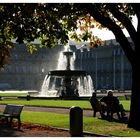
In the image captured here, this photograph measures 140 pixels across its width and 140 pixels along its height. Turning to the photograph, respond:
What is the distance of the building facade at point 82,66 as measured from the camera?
12781 cm

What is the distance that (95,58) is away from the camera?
142 meters

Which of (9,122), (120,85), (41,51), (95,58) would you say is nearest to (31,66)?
(41,51)

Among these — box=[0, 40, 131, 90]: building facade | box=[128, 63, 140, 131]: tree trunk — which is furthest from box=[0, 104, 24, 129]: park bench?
box=[0, 40, 131, 90]: building facade

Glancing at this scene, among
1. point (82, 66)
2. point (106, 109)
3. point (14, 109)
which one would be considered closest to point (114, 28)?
point (14, 109)

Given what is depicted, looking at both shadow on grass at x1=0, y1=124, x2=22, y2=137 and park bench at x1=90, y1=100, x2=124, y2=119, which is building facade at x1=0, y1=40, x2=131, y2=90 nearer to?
park bench at x1=90, y1=100, x2=124, y2=119

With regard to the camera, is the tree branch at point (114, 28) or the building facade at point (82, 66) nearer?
the tree branch at point (114, 28)

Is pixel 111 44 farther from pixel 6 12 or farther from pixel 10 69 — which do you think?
pixel 6 12

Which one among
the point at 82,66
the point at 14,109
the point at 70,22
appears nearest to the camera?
Result: the point at 14,109

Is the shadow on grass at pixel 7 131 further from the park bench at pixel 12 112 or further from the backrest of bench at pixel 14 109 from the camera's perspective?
the backrest of bench at pixel 14 109

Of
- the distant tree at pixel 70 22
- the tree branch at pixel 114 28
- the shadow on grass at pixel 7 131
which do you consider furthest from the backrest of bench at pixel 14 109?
the tree branch at pixel 114 28

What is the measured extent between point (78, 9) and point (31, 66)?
141 meters

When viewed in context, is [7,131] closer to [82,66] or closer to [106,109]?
[106,109]

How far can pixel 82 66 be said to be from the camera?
483 feet

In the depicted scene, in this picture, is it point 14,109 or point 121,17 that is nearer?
point 121,17
